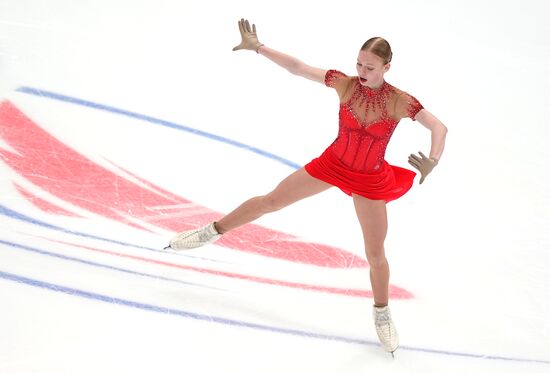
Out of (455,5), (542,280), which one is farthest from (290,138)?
(455,5)

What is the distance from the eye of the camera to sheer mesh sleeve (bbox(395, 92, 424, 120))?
4.30 m

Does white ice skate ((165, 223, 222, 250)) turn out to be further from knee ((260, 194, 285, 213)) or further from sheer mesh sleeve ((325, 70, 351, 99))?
sheer mesh sleeve ((325, 70, 351, 99))

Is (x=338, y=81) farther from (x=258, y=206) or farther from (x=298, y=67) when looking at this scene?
(x=258, y=206)

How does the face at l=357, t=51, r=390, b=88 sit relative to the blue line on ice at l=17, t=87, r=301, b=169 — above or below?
above

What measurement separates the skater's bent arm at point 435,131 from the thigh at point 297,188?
63 centimetres

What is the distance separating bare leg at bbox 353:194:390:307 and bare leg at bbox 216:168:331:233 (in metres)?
0.25

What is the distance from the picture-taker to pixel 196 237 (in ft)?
16.7

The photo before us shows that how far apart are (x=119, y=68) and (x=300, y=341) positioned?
355 centimetres

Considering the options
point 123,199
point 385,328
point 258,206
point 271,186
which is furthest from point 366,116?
point 123,199

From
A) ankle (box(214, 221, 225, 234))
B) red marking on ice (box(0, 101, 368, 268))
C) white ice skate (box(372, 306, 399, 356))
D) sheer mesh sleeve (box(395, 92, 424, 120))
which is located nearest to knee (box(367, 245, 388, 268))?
white ice skate (box(372, 306, 399, 356))

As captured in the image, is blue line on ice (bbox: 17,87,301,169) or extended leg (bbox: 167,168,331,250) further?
blue line on ice (bbox: 17,87,301,169)

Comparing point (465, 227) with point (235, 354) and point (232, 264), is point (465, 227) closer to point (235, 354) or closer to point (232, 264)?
point (232, 264)

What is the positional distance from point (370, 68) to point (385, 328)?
4.38ft

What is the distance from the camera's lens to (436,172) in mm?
6496
